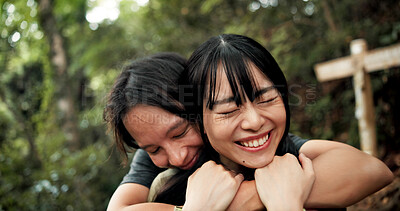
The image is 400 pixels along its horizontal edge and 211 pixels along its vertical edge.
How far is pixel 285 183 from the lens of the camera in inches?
56.0

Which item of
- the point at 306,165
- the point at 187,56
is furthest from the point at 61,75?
the point at 306,165

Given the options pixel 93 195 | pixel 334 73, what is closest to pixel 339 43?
pixel 334 73

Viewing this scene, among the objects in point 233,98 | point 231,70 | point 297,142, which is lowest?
point 297,142

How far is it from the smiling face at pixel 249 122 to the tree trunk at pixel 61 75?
6156 mm

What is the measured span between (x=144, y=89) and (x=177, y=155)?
1.33 ft

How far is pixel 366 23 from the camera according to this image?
188 inches

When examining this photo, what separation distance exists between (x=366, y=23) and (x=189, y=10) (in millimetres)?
3314

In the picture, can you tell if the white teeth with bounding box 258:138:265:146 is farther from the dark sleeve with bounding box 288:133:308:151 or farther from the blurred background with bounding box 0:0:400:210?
the blurred background with bounding box 0:0:400:210

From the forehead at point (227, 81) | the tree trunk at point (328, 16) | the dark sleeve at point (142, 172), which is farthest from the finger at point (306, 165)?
the tree trunk at point (328, 16)

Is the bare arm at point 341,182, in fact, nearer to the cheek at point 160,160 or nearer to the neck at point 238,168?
the neck at point 238,168

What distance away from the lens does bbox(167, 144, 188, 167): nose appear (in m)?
A: 1.80

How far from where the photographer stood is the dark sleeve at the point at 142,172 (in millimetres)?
2057

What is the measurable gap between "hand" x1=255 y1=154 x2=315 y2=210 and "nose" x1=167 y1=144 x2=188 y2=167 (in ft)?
1.53

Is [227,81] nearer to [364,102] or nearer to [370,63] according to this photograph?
[370,63]
